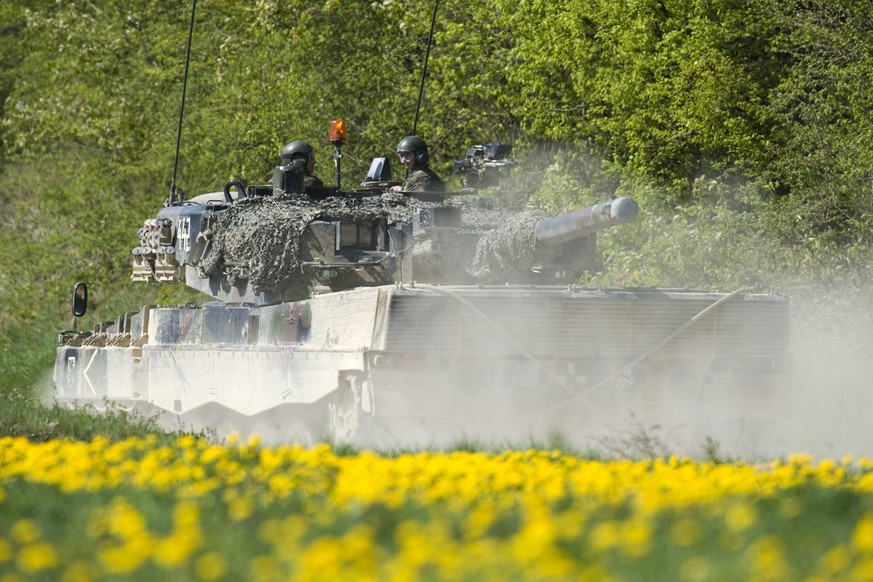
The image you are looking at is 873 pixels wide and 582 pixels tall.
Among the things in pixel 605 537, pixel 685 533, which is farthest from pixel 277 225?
pixel 605 537

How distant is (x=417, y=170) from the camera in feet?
51.2

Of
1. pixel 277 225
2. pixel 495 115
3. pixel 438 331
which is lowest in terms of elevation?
pixel 438 331

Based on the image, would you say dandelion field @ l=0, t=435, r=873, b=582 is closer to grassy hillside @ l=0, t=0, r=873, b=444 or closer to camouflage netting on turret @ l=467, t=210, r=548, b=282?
camouflage netting on turret @ l=467, t=210, r=548, b=282

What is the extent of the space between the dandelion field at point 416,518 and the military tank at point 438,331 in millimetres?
2858

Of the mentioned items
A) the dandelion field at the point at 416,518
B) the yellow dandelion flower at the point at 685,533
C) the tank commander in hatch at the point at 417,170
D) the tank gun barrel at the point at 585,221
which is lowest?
the dandelion field at the point at 416,518

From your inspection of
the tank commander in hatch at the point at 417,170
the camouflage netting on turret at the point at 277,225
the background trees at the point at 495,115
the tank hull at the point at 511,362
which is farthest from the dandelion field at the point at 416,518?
the background trees at the point at 495,115

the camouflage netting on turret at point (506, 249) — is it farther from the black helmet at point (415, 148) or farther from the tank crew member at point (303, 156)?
the tank crew member at point (303, 156)

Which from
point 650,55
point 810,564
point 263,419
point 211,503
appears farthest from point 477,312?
point 650,55

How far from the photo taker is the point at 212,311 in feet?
49.0

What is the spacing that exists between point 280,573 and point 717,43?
18.6 metres

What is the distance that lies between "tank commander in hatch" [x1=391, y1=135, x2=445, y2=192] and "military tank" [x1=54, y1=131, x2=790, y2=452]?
26cm

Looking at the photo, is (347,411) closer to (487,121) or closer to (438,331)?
(438,331)

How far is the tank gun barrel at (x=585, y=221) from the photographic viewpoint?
11648 millimetres

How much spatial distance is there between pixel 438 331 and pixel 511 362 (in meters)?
0.63
